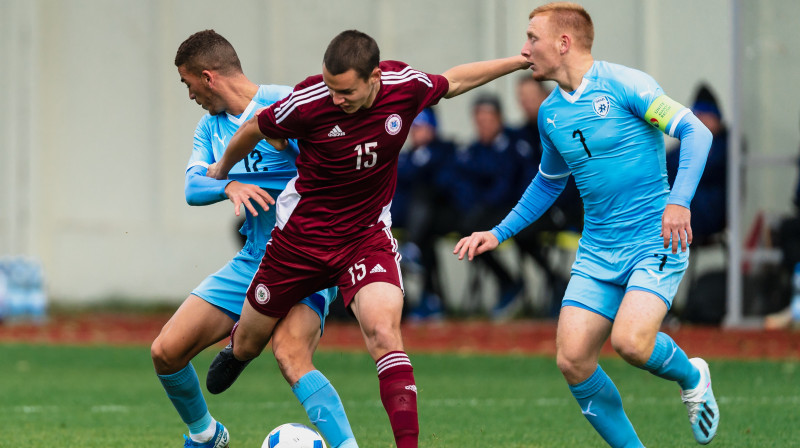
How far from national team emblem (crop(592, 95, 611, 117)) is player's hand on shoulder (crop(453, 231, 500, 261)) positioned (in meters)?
0.77

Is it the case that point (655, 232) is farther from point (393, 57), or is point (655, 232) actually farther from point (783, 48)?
point (393, 57)

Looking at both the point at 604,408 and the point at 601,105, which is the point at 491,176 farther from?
the point at 604,408

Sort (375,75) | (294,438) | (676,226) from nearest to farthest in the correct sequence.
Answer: (676,226) → (375,75) → (294,438)

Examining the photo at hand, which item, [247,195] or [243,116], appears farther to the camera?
[243,116]

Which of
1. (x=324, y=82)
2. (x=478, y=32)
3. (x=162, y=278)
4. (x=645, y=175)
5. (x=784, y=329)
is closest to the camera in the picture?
(x=324, y=82)

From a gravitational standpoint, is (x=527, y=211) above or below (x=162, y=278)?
above

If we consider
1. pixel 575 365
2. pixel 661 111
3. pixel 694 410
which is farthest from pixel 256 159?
pixel 694 410

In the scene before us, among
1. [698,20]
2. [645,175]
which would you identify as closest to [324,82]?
[645,175]

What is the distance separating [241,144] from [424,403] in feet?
10.9

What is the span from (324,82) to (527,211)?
4.29 feet

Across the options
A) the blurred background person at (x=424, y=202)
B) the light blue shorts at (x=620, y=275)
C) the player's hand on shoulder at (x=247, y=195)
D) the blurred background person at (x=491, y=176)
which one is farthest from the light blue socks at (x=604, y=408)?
the blurred background person at (x=424, y=202)

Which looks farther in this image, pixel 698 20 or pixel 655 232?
pixel 698 20

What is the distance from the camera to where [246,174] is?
6.07 meters

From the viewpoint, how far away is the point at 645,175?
5781 millimetres
